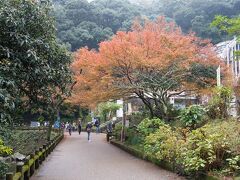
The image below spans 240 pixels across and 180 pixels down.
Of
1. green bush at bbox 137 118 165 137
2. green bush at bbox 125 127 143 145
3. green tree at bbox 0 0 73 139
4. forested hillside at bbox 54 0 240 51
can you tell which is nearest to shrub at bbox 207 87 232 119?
green bush at bbox 137 118 165 137

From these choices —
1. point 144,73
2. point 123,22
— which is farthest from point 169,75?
point 123,22

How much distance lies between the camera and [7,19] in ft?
27.3

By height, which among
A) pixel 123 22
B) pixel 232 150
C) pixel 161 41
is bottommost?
pixel 232 150

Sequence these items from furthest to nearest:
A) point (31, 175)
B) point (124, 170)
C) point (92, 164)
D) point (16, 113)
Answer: point (92, 164) < point (124, 170) < point (31, 175) < point (16, 113)

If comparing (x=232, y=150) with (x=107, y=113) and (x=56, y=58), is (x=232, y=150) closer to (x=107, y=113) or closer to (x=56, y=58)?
(x=56, y=58)

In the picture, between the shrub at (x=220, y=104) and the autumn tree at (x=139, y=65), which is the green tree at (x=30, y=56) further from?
the autumn tree at (x=139, y=65)

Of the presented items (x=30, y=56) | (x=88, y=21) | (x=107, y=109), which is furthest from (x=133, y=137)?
(x=88, y=21)

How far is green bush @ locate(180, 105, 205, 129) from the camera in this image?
1403cm

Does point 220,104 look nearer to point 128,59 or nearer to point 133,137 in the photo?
point 128,59

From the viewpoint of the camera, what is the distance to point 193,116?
14.0 metres

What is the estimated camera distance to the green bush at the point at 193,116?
552 inches

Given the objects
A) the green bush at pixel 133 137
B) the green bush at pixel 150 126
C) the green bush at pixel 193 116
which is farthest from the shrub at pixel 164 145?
the green bush at pixel 133 137

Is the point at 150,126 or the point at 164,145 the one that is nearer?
the point at 164,145

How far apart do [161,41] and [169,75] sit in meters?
2.26
